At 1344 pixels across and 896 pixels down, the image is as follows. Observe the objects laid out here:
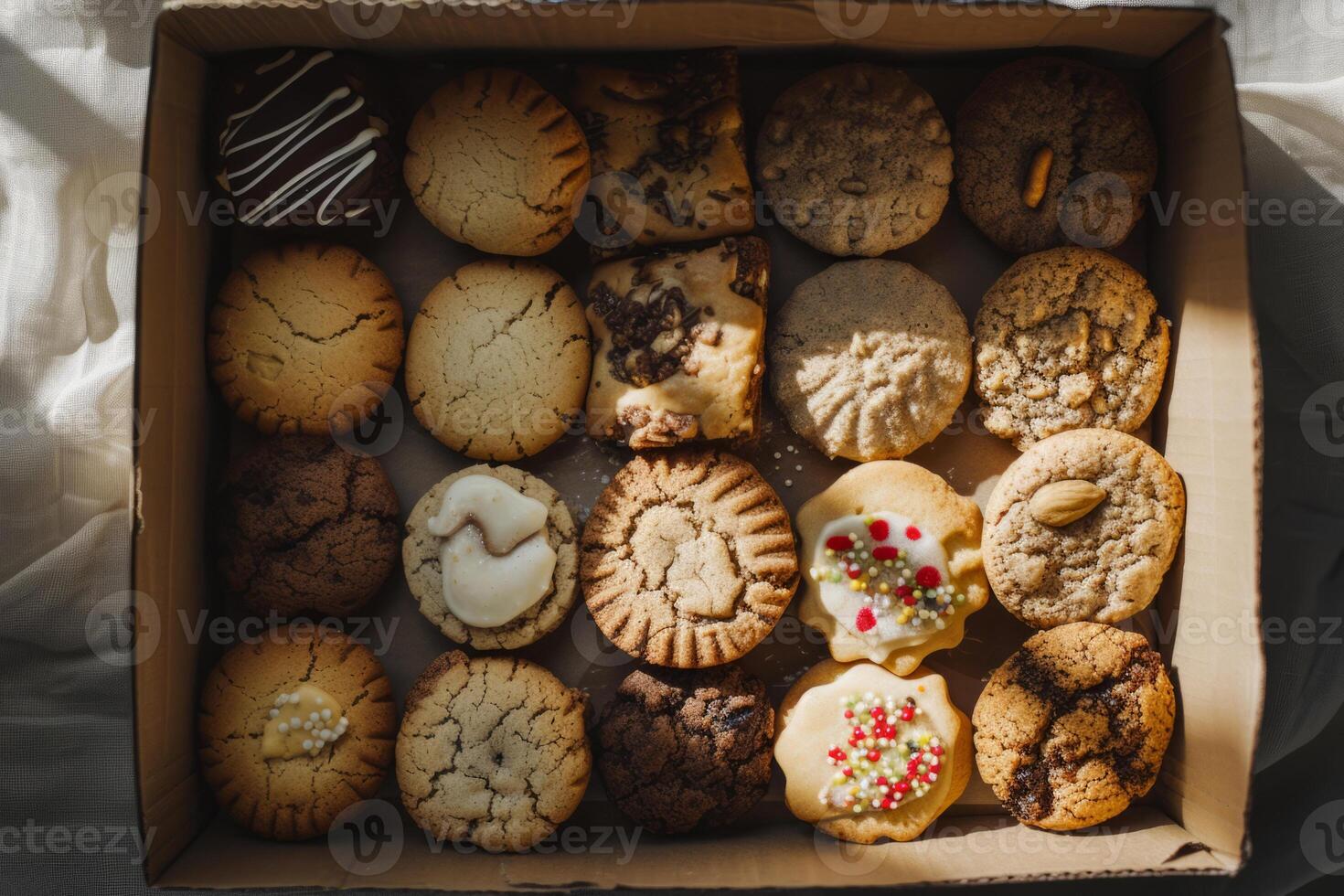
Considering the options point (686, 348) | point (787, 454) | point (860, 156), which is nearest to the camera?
point (686, 348)

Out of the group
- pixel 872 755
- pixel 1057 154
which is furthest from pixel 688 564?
pixel 1057 154

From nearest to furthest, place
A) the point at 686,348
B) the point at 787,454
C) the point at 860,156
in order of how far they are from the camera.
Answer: the point at 686,348 → the point at 860,156 → the point at 787,454

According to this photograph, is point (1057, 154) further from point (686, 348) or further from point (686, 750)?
point (686, 750)

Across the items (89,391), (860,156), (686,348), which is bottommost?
(89,391)

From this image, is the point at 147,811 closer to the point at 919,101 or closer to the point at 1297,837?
the point at 919,101

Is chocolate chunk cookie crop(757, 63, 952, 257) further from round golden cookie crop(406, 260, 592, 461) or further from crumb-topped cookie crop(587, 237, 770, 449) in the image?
round golden cookie crop(406, 260, 592, 461)

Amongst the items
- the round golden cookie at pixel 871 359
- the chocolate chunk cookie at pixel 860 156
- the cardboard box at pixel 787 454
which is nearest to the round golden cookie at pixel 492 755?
the cardboard box at pixel 787 454

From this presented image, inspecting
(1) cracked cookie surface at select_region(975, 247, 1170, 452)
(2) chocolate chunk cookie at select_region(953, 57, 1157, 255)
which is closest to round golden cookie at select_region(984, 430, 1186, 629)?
(1) cracked cookie surface at select_region(975, 247, 1170, 452)
